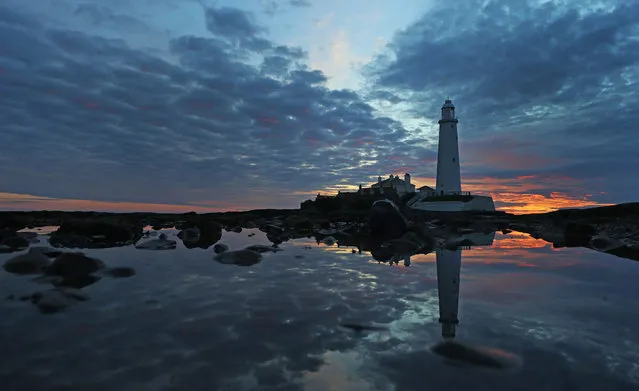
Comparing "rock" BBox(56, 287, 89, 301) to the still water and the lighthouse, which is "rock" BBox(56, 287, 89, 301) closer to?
the still water

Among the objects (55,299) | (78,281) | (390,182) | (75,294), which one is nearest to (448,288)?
(75,294)

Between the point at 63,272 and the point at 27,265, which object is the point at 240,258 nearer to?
the point at 63,272

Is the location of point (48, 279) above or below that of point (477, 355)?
above

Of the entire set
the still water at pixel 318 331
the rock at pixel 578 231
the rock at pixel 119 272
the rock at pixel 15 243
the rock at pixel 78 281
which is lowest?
the still water at pixel 318 331

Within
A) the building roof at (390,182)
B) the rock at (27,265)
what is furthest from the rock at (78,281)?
the building roof at (390,182)

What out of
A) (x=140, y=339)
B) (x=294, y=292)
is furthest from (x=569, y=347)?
(x=140, y=339)

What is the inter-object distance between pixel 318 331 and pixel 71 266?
6373 mm

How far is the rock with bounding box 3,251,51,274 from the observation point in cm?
869

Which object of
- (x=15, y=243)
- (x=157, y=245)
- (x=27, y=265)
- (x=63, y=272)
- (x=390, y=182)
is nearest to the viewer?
(x=63, y=272)

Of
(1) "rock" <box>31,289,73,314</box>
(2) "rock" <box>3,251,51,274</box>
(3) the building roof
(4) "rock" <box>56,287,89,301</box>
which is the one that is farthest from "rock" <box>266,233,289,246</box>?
(3) the building roof

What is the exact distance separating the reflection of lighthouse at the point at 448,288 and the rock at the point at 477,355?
42cm

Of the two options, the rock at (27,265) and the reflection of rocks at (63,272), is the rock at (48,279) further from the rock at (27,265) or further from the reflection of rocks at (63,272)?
the rock at (27,265)

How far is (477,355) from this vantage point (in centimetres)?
400

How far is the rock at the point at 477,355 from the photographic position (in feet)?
12.5
